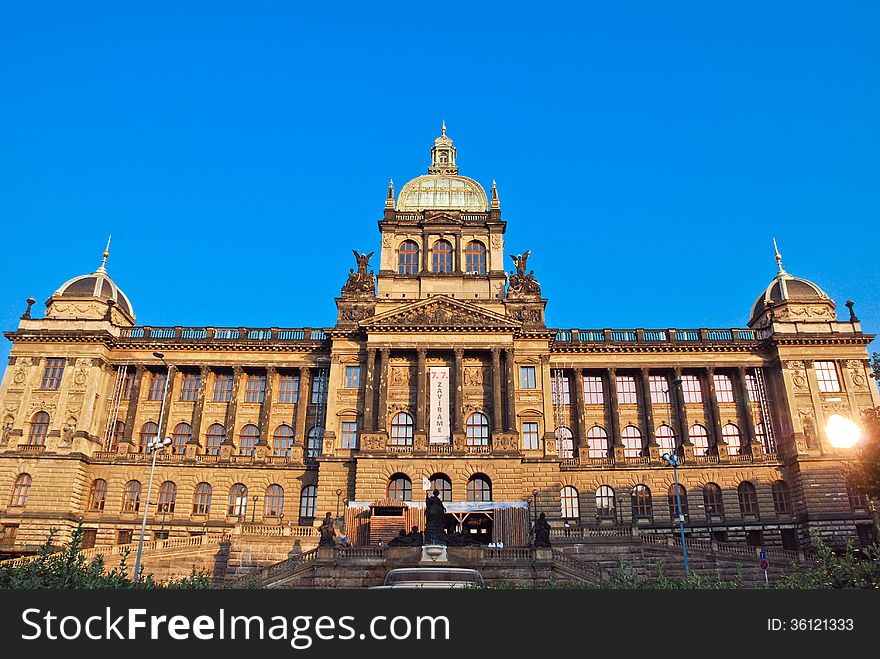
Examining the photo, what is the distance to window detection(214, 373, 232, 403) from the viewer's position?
62031mm

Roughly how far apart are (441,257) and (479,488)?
21709 mm

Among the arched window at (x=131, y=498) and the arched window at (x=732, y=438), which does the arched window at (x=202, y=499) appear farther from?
the arched window at (x=732, y=438)

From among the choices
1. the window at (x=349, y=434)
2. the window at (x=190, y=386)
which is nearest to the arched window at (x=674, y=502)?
the window at (x=349, y=434)

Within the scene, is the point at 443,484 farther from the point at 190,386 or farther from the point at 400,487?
the point at 190,386

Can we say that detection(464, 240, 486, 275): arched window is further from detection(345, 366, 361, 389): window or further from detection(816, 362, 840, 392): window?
detection(816, 362, 840, 392): window

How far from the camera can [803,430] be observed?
57344 millimetres

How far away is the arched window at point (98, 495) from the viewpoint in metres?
56.3

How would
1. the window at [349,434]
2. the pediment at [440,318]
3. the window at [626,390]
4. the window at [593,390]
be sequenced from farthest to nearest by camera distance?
the window at [593,390] < the window at [626,390] < the pediment at [440,318] < the window at [349,434]

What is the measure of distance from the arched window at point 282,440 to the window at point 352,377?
25.8ft

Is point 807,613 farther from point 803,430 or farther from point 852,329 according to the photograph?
point 852,329

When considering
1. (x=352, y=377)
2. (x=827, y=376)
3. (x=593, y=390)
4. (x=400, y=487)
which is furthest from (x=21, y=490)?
(x=827, y=376)

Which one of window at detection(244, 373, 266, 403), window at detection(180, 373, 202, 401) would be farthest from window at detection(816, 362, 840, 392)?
window at detection(180, 373, 202, 401)

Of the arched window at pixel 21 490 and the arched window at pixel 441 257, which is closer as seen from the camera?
the arched window at pixel 21 490

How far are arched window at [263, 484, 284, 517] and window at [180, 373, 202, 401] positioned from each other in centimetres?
1122
